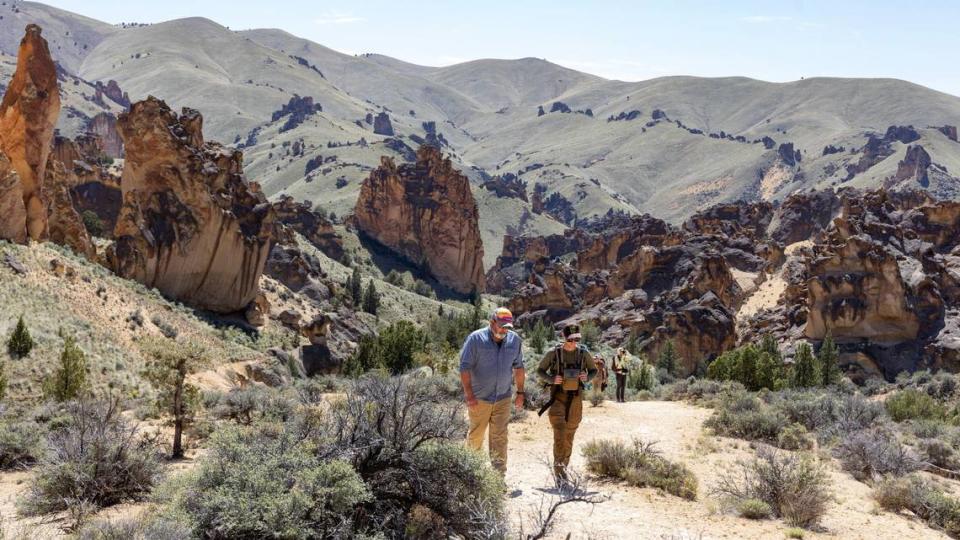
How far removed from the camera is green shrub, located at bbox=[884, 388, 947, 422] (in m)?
18.5

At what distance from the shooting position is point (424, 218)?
104375 mm

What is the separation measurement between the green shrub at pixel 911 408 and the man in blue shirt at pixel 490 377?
44.5 feet

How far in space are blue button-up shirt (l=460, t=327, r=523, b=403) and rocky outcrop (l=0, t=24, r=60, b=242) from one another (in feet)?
101

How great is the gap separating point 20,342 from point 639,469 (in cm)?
2003

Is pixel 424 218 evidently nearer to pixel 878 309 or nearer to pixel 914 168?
pixel 878 309

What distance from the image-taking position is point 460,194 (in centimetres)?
10694

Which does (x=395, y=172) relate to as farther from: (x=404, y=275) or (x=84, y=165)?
(x=84, y=165)

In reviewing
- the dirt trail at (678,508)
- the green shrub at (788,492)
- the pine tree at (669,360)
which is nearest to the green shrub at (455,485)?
the dirt trail at (678,508)

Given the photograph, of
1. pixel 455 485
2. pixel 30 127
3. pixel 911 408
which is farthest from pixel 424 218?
pixel 455 485

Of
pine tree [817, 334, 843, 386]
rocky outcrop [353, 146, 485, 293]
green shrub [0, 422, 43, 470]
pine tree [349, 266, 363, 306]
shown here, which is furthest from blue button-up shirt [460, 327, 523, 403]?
rocky outcrop [353, 146, 485, 293]

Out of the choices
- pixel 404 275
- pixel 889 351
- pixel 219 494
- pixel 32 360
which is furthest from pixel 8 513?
pixel 404 275

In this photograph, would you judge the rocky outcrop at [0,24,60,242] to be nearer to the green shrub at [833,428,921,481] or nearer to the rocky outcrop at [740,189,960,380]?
the green shrub at [833,428,921,481]

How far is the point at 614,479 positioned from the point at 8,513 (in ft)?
25.6

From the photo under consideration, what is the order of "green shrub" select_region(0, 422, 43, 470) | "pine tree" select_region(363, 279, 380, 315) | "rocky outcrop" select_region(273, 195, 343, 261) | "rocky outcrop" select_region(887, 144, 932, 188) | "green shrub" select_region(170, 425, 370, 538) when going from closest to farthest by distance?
"green shrub" select_region(170, 425, 370, 538) → "green shrub" select_region(0, 422, 43, 470) → "pine tree" select_region(363, 279, 380, 315) → "rocky outcrop" select_region(273, 195, 343, 261) → "rocky outcrop" select_region(887, 144, 932, 188)
